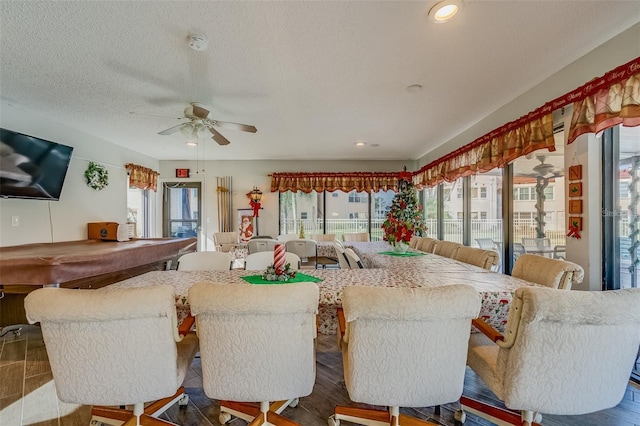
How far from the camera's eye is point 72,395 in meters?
1.31

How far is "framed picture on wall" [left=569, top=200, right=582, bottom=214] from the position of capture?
89.6 inches

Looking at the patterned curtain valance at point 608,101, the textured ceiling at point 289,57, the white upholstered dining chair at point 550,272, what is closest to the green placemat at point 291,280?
the white upholstered dining chair at point 550,272

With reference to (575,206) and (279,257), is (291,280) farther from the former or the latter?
(575,206)

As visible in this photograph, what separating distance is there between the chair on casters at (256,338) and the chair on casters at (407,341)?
21 centimetres

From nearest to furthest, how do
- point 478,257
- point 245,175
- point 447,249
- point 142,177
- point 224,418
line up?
1. point 224,418
2. point 478,257
3. point 447,249
4. point 142,177
5. point 245,175

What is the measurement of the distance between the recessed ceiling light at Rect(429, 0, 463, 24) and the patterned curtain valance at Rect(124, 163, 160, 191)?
18.0ft

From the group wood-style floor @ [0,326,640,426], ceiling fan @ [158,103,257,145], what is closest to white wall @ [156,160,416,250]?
ceiling fan @ [158,103,257,145]

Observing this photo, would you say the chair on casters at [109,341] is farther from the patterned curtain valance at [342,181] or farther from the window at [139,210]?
the window at [139,210]

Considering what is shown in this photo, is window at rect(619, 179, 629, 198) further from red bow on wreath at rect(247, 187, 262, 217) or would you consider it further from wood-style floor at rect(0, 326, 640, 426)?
red bow on wreath at rect(247, 187, 262, 217)

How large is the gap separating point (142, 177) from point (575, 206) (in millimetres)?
6443

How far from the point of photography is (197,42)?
200 cm

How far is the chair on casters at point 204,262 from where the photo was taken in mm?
2592

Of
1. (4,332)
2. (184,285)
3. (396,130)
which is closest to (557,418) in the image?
(184,285)

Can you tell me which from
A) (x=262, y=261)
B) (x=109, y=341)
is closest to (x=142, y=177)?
(x=262, y=261)
